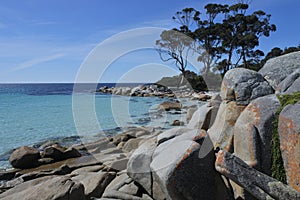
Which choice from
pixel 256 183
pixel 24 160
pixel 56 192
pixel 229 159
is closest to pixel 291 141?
pixel 256 183

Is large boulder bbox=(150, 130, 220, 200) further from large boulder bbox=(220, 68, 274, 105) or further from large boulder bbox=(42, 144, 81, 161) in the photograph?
large boulder bbox=(42, 144, 81, 161)

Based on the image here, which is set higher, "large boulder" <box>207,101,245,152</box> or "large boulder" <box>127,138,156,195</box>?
"large boulder" <box>207,101,245,152</box>

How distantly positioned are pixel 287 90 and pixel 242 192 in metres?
1.66

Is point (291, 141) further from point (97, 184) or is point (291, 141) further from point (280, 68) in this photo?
point (97, 184)

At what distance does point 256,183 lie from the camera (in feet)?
10.1

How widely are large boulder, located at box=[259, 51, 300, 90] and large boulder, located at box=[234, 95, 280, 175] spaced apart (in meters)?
0.92

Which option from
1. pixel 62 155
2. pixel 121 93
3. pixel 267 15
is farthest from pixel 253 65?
pixel 62 155

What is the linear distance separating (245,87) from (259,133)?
1055 millimetres

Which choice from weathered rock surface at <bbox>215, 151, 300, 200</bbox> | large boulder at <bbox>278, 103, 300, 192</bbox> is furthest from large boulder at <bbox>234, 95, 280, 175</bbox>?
weathered rock surface at <bbox>215, 151, 300, 200</bbox>

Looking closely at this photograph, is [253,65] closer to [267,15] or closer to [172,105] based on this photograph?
[267,15]

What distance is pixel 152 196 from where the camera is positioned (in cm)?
433

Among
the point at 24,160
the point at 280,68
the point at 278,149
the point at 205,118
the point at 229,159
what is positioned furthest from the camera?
the point at 24,160

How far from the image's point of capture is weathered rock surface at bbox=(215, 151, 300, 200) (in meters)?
3.00

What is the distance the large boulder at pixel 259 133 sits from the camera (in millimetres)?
3680
